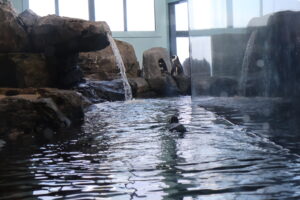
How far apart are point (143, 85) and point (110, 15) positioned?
7787mm

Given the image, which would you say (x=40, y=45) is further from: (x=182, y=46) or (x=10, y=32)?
(x=182, y=46)

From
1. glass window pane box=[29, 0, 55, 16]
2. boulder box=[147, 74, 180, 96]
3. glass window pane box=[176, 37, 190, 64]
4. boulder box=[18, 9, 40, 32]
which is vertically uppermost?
glass window pane box=[29, 0, 55, 16]

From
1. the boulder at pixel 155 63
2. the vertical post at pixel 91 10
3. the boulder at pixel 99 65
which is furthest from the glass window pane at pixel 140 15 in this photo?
the boulder at pixel 99 65

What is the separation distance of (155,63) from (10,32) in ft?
23.5

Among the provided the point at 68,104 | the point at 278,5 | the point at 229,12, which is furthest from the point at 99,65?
the point at 278,5

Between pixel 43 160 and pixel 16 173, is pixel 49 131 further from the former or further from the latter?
pixel 16 173

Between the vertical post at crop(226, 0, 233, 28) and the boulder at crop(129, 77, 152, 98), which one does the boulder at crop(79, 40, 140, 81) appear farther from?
the vertical post at crop(226, 0, 233, 28)

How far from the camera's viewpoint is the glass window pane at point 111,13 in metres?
19.3

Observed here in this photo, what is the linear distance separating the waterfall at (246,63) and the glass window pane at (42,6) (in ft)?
46.0

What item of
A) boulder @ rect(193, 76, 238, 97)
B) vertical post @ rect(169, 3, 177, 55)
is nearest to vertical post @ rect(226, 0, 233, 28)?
boulder @ rect(193, 76, 238, 97)

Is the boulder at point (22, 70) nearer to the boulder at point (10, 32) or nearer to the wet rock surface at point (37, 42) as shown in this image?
the wet rock surface at point (37, 42)

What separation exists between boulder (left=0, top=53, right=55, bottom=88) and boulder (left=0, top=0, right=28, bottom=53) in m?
0.20

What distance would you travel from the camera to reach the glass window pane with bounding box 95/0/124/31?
63.3ft

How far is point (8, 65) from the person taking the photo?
8.21 meters
